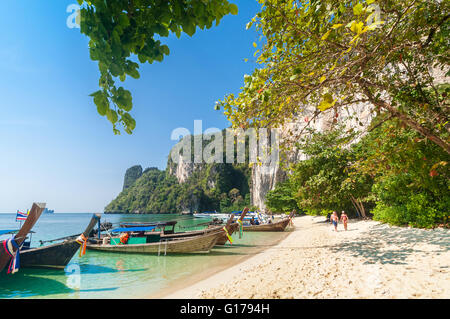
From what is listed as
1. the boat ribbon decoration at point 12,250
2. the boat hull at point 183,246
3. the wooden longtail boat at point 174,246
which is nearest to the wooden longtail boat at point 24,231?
the boat ribbon decoration at point 12,250

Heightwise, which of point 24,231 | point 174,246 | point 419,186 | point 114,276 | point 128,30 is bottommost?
point 114,276

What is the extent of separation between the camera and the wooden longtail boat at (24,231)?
6.26 meters

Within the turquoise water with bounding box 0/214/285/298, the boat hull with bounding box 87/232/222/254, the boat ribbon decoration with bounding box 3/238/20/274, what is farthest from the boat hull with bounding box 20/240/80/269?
the boat hull with bounding box 87/232/222/254

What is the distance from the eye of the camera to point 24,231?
6.59m

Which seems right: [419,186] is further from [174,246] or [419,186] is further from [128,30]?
[174,246]

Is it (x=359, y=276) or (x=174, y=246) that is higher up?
(x=359, y=276)

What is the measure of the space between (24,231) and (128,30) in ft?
27.6

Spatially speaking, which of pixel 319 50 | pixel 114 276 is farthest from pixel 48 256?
pixel 319 50

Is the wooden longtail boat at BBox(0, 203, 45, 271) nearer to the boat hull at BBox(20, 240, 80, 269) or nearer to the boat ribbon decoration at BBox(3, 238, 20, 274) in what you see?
the boat ribbon decoration at BBox(3, 238, 20, 274)

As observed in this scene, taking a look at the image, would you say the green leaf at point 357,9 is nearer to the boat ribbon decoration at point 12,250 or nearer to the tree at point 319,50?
the tree at point 319,50

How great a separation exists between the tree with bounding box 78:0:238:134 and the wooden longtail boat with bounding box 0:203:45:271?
21.7 ft
